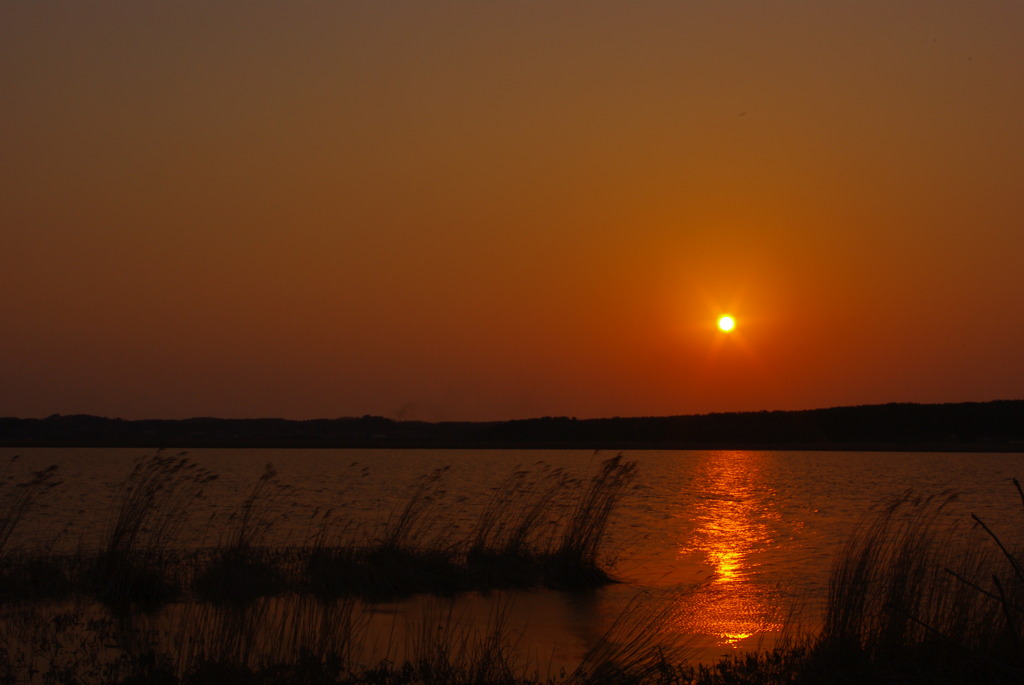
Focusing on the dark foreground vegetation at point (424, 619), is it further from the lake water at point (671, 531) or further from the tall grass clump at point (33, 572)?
the lake water at point (671, 531)

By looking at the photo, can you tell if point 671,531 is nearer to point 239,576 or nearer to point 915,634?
point 239,576

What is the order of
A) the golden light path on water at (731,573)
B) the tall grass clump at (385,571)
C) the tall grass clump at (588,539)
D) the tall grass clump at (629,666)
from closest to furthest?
the tall grass clump at (629,666)
the golden light path on water at (731,573)
the tall grass clump at (385,571)
the tall grass clump at (588,539)

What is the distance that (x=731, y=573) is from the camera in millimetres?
16719

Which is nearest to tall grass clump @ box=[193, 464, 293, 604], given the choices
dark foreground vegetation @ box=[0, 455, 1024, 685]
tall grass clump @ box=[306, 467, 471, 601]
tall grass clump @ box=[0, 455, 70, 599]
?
dark foreground vegetation @ box=[0, 455, 1024, 685]

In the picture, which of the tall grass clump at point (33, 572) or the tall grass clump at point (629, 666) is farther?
the tall grass clump at point (33, 572)

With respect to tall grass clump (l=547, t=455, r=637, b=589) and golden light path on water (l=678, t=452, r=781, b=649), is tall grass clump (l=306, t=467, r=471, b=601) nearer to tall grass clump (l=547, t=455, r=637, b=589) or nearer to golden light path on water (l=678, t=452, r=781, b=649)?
tall grass clump (l=547, t=455, r=637, b=589)

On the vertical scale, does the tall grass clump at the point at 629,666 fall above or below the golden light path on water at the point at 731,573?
above

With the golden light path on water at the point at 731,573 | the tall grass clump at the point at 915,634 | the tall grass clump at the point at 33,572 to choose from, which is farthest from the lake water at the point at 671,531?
the tall grass clump at the point at 33,572

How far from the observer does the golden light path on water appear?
11.5 metres

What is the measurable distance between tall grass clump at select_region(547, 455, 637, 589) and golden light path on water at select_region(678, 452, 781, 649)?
1795mm

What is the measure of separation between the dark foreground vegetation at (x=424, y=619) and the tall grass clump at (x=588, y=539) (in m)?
0.03

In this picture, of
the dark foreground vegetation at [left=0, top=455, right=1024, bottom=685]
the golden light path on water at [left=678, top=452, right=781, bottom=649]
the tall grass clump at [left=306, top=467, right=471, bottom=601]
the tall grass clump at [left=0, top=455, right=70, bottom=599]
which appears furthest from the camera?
the tall grass clump at [left=306, top=467, right=471, bottom=601]

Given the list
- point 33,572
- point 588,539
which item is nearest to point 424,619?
point 588,539

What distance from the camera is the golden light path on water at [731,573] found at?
37.6 feet
